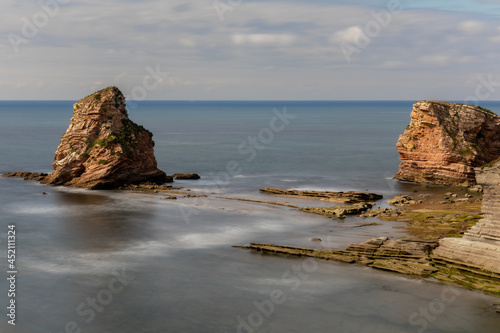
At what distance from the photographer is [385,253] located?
151 ft

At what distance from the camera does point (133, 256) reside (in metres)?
49.2

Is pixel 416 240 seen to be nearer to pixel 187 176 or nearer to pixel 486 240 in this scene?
pixel 486 240

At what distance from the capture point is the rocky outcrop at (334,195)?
69.9 metres

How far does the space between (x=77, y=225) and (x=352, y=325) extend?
117 feet

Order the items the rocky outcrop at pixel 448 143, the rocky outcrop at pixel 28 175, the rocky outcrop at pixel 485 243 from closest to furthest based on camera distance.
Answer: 1. the rocky outcrop at pixel 485 243
2. the rocky outcrop at pixel 448 143
3. the rocky outcrop at pixel 28 175

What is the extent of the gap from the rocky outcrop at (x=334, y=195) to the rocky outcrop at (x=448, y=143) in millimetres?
13958

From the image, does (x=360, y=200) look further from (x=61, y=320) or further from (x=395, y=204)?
(x=61, y=320)

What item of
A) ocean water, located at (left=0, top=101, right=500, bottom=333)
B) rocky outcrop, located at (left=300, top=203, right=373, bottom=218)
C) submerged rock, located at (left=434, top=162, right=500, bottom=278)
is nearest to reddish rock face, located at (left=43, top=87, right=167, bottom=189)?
ocean water, located at (left=0, top=101, right=500, bottom=333)

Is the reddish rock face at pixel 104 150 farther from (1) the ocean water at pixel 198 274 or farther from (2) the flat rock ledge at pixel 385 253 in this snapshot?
(2) the flat rock ledge at pixel 385 253

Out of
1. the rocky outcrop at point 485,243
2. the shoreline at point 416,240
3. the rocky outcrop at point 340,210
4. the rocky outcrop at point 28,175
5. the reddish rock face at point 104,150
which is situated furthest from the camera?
the rocky outcrop at point 28,175

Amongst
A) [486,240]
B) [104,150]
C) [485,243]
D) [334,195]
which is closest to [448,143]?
[334,195]

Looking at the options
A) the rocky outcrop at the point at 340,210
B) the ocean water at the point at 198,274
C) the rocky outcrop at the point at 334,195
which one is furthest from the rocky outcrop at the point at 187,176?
the rocky outcrop at the point at 340,210

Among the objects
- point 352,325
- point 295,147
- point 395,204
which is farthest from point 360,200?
point 295,147

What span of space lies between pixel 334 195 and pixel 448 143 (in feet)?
67.2
